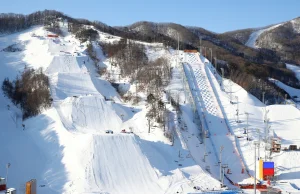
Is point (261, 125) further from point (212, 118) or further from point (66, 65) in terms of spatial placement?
point (66, 65)

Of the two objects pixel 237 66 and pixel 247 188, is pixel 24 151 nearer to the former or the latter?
pixel 247 188

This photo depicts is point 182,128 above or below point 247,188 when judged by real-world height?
above

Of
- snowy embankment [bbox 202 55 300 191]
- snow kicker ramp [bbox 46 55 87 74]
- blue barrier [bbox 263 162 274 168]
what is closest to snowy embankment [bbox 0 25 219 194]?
snow kicker ramp [bbox 46 55 87 74]

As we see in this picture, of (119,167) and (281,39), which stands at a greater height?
(281,39)

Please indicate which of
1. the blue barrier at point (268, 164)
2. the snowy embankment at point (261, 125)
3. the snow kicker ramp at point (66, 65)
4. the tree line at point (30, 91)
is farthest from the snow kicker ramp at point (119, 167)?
the snow kicker ramp at point (66, 65)

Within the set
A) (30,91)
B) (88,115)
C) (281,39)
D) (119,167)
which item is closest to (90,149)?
(119,167)

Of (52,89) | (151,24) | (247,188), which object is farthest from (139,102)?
(151,24)
